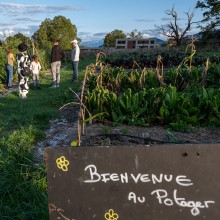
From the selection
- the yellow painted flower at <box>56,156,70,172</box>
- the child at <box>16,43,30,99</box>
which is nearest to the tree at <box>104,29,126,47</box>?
the child at <box>16,43,30,99</box>

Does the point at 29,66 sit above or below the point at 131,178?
below

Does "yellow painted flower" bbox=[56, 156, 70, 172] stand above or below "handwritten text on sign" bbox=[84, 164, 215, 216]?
above

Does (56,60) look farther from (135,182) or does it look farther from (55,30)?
(55,30)

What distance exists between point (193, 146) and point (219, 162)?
16cm

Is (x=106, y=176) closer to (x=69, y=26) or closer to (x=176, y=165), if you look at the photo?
(x=176, y=165)

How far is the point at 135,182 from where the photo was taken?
2.37 metres

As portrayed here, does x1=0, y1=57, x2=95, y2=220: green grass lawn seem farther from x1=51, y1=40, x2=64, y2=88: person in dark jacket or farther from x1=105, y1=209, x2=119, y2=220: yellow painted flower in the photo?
x1=51, y1=40, x2=64, y2=88: person in dark jacket

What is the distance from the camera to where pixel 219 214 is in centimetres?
239

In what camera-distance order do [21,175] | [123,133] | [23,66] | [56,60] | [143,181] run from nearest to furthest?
[143,181] < [21,175] < [123,133] < [23,66] < [56,60]

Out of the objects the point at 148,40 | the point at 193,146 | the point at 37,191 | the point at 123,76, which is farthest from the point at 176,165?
the point at 148,40

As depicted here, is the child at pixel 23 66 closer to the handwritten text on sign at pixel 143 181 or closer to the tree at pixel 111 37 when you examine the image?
the handwritten text on sign at pixel 143 181

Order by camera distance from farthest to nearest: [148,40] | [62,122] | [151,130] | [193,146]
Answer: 1. [148,40]
2. [62,122]
3. [151,130]
4. [193,146]

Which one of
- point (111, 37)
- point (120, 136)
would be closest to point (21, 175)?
point (120, 136)

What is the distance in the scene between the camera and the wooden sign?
233cm
